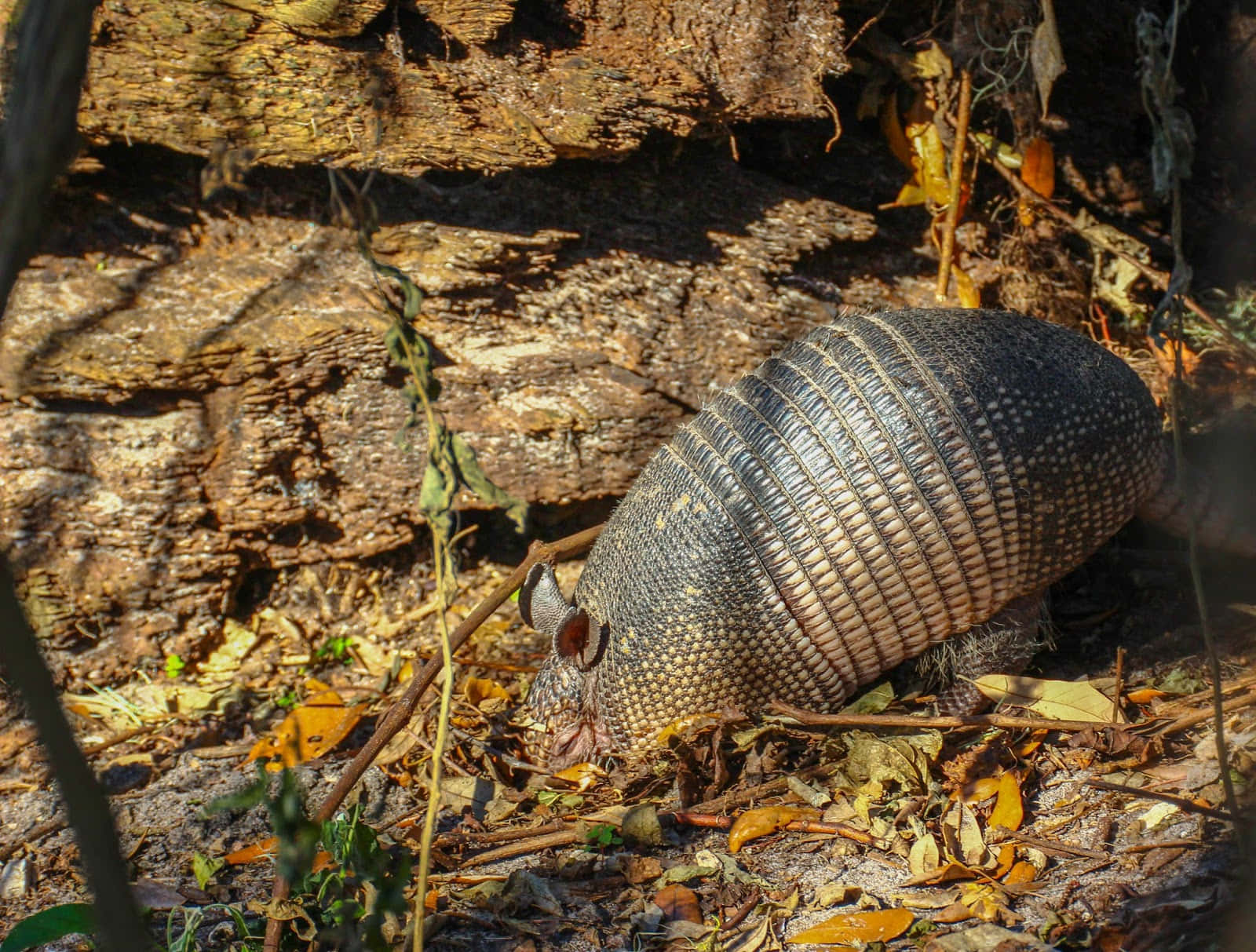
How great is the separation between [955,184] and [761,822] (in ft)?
9.94

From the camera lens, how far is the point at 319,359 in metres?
4.34

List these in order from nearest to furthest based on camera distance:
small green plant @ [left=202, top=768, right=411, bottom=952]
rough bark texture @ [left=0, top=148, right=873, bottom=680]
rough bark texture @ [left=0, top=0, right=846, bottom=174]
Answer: small green plant @ [left=202, top=768, right=411, bottom=952] → rough bark texture @ [left=0, top=0, right=846, bottom=174] → rough bark texture @ [left=0, top=148, right=873, bottom=680]

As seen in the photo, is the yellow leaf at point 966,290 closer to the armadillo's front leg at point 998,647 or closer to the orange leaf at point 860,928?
the armadillo's front leg at point 998,647

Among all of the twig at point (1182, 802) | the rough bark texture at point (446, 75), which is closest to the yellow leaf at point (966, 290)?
the rough bark texture at point (446, 75)

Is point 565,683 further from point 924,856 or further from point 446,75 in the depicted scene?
point 446,75

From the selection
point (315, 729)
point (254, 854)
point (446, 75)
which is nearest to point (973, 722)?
point (254, 854)

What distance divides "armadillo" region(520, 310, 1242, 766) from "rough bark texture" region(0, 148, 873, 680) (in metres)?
0.73

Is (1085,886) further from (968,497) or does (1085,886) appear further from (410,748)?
(410,748)

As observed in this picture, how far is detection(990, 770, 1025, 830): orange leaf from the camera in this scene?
10.1 feet

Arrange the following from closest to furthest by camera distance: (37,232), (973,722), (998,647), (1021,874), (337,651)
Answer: (37,232), (1021,874), (973,722), (998,647), (337,651)

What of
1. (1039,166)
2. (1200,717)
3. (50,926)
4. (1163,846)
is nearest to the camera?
(50,926)

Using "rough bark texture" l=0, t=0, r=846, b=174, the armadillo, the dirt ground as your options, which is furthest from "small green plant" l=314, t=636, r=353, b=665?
"rough bark texture" l=0, t=0, r=846, b=174

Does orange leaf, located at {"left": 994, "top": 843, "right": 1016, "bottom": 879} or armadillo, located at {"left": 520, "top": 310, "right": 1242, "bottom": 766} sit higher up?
armadillo, located at {"left": 520, "top": 310, "right": 1242, "bottom": 766}

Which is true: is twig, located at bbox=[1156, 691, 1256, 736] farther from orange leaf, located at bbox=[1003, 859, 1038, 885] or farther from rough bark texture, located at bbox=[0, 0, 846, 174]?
rough bark texture, located at bbox=[0, 0, 846, 174]
